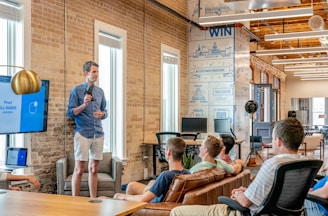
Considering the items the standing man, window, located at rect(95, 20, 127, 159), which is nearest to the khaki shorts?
the standing man

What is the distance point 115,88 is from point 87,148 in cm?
242

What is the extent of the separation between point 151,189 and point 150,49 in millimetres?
5729

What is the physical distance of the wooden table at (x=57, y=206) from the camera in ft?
8.33

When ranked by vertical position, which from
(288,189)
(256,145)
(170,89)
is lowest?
(256,145)

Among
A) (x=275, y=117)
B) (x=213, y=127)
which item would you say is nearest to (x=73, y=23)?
(x=213, y=127)

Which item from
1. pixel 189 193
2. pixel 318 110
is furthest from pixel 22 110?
pixel 318 110

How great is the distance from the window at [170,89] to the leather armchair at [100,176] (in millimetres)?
3409

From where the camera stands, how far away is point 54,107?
6.08 meters

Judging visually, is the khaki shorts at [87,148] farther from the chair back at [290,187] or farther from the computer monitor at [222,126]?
the computer monitor at [222,126]

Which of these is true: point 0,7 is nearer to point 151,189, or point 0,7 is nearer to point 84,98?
point 84,98

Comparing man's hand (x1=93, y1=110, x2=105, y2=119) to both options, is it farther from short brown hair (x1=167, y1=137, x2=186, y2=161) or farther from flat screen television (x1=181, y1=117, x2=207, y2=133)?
flat screen television (x1=181, y1=117, x2=207, y2=133)

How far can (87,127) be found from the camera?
18.6ft

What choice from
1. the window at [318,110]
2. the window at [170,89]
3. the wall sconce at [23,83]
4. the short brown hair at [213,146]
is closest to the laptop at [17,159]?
the wall sconce at [23,83]

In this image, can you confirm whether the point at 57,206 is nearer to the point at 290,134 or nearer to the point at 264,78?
the point at 290,134
